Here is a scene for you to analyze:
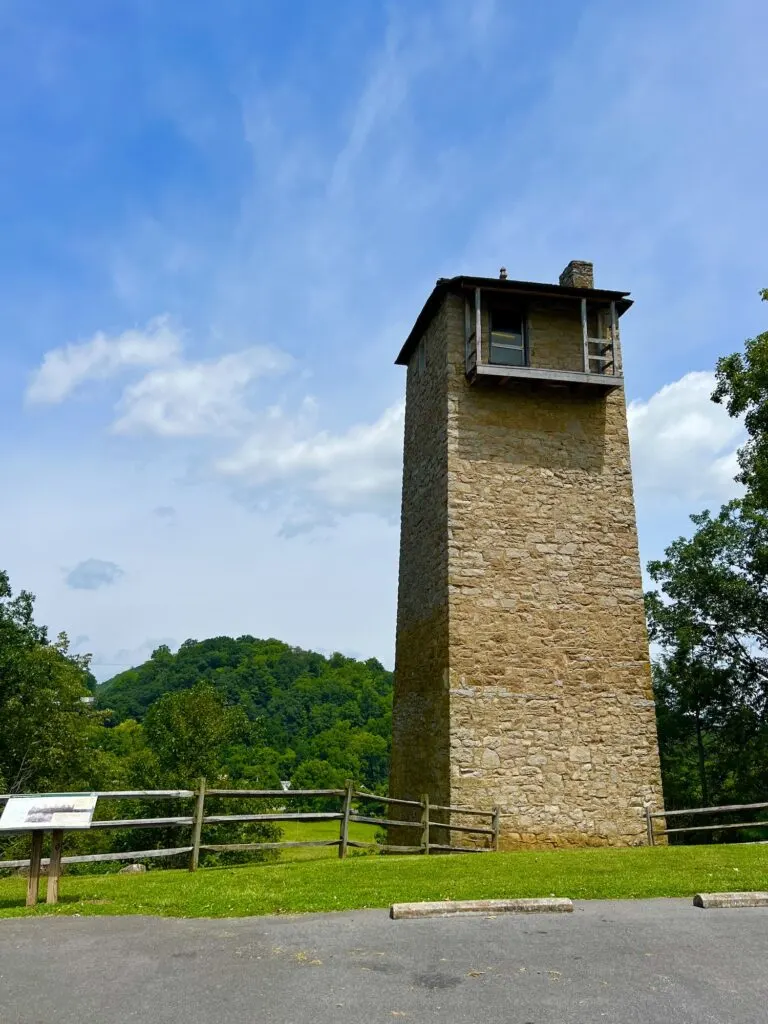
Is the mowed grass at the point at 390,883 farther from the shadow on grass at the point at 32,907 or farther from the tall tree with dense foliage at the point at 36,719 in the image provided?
the tall tree with dense foliage at the point at 36,719

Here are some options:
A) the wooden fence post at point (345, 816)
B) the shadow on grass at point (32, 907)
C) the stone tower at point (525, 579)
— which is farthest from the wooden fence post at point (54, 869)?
the stone tower at point (525, 579)

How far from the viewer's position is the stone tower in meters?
14.0

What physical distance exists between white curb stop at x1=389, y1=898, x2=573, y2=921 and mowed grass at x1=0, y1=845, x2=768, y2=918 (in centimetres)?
Answer: 68

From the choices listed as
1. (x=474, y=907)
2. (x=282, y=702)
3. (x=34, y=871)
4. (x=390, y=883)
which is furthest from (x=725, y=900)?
(x=282, y=702)

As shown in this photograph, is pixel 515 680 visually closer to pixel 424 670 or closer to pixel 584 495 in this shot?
pixel 424 670

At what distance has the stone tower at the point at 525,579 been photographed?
14.0 meters

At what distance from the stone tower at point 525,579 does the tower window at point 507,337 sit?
41mm

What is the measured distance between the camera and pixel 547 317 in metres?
17.0

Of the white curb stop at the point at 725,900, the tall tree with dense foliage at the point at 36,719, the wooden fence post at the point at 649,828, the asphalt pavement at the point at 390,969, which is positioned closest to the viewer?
the asphalt pavement at the point at 390,969

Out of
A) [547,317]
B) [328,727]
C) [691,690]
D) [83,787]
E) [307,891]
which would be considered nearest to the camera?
[307,891]

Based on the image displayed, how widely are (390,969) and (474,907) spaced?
73.0 inches

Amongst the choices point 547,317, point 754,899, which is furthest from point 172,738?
point 754,899

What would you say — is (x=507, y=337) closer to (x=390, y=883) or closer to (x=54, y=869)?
(x=390, y=883)

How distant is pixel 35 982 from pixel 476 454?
12095 millimetres
